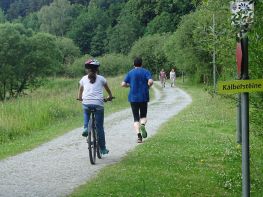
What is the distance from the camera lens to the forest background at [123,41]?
313 inches

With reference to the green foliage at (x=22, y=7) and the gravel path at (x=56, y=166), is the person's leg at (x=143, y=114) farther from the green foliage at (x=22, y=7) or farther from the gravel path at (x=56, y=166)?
the green foliage at (x=22, y=7)

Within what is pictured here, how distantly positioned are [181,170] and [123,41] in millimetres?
123046

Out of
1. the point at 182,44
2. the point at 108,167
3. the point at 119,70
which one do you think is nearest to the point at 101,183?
the point at 108,167

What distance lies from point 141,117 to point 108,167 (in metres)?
2.98

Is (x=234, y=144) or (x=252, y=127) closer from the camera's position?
(x=252, y=127)

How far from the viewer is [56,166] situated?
980 centimetres

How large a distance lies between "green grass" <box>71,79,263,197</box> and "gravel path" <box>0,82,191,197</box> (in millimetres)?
343

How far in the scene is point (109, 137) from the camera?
46.6 ft

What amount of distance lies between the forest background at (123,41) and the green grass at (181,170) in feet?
3.64

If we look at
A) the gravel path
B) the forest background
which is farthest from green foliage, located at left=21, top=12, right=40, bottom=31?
the gravel path

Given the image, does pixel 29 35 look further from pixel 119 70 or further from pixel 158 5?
pixel 158 5

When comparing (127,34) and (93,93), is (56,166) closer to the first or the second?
(93,93)

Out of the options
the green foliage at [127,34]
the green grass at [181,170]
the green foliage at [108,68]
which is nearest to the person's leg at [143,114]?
the green grass at [181,170]

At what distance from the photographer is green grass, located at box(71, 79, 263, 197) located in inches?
301
